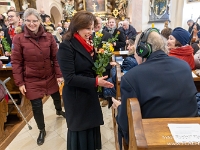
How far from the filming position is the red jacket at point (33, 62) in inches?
80.1

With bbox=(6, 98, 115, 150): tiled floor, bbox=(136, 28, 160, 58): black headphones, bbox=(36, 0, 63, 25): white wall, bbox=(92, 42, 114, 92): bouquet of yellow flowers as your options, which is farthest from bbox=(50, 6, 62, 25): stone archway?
bbox=(136, 28, 160, 58): black headphones

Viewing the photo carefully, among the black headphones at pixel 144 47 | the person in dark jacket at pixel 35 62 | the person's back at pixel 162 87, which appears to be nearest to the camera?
the person's back at pixel 162 87

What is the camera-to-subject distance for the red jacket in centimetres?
204

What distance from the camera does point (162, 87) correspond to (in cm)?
98

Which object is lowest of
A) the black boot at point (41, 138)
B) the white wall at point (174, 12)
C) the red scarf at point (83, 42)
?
the black boot at point (41, 138)

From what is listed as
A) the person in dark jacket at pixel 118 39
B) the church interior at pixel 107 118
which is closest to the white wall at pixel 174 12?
the church interior at pixel 107 118

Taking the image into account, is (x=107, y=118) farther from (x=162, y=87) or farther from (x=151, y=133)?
(x=151, y=133)

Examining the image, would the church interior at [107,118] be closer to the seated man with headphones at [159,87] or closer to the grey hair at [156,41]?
the seated man with headphones at [159,87]

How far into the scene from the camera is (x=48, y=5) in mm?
9828

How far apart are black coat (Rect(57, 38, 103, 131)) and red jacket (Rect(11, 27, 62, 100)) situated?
0.64 metres

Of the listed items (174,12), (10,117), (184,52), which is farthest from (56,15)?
(184,52)

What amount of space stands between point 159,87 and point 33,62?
1601mm

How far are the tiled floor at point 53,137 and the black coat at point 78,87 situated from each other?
69 cm

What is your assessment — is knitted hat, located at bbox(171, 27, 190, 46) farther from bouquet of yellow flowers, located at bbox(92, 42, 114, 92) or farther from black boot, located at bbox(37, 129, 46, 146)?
black boot, located at bbox(37, 129, 46, 146)
